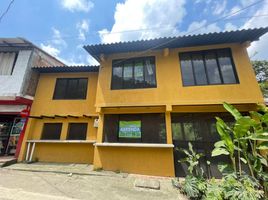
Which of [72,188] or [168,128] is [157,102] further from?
[72,188]

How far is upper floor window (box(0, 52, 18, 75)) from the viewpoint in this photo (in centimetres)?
881

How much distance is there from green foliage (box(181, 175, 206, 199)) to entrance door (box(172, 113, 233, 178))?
1.60m

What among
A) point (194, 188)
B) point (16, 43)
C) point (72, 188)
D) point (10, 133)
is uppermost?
point (16, 43)

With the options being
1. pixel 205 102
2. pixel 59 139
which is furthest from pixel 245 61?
pixel 59 139

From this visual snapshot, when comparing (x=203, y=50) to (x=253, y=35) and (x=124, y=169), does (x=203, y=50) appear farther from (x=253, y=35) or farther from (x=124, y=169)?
(x=124, y=169)

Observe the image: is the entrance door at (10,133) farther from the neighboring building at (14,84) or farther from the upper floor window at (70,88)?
the upper floor window at (70,88)

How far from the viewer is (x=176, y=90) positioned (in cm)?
682

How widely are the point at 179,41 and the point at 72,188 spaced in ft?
26.4

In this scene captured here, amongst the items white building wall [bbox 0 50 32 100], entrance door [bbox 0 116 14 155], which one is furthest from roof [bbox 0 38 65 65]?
entrance door [bbox 0 116 14 155]

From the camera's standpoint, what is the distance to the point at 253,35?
6480mm

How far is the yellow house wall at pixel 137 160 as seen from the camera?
6.36 meters

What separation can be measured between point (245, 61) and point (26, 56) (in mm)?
12823

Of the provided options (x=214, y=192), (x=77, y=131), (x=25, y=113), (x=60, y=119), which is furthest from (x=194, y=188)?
(x=25, y=113)

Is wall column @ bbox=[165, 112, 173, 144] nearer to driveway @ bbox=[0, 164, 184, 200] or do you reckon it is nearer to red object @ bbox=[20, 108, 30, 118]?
driveway @ bbox=[0, 164, 184, 200]
